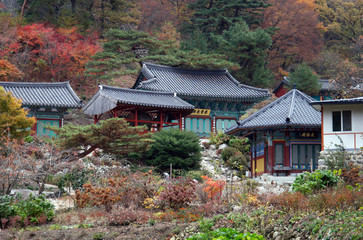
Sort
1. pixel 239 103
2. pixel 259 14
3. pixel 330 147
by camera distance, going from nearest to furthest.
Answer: pixel 330 147
pixel 239 103
pixel 259 14

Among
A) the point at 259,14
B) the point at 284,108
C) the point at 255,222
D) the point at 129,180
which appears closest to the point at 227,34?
the point at 259,14

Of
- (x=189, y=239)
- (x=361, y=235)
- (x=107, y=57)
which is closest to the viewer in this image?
(x=361, y=235)

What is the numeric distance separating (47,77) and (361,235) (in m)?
39.7

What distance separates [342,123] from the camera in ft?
74.8

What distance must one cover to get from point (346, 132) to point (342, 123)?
428 millimetres

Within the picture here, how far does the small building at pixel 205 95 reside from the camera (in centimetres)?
4078

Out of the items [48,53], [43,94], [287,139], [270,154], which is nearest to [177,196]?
[270,154]

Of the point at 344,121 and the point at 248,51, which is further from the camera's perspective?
the point at 248,51

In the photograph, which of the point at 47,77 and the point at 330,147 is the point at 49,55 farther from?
the point at 330,147

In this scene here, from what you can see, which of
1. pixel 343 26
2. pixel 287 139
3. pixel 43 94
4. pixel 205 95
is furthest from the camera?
pixel 343 26

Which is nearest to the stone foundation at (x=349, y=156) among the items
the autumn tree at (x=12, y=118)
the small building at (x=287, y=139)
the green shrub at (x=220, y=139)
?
the small building at (x=287, y=139)

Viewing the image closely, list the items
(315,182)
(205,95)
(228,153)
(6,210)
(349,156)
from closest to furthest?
(6,210) → (315,182) → (349,156) → (228,153) → (205,95)

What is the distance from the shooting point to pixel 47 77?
46750 mm

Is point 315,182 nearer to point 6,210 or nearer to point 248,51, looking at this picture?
point 6,210
